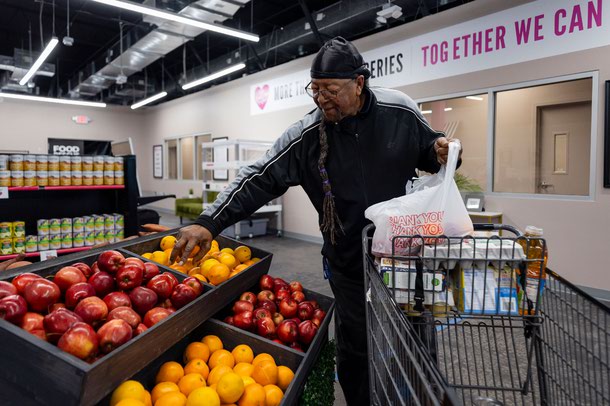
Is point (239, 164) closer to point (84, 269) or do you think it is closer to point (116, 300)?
point (84, 269)

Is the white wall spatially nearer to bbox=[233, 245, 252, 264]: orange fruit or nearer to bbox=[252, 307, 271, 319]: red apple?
bbox=[233, 245, 252, 264]: orange fruit

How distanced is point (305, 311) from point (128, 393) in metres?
0.76

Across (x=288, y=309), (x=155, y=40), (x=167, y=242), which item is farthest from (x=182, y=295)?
(x=155, y=40)

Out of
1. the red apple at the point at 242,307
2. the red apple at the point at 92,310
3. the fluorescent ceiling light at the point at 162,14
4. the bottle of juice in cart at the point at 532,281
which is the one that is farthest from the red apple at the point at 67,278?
the fluorescent ceiling light at the point at 162,14

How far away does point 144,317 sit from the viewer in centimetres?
127

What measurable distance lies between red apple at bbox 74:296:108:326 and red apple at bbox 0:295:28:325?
128 mm

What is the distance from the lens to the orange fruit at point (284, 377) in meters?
1.33

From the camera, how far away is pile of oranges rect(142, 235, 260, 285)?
167 centimetres

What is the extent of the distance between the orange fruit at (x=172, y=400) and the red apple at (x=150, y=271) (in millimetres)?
417

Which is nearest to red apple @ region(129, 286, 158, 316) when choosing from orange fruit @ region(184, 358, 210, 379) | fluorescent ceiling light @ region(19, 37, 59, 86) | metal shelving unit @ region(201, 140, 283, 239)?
orange fruit @ region(184, 358, 210, 379)

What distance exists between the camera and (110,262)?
1.40 m

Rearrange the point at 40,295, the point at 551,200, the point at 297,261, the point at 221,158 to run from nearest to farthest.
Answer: the point at 40,295
the point at 551,200
the point at 297,261
the point at 221,158

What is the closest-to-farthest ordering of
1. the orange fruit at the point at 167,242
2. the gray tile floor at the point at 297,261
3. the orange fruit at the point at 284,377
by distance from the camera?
the orange fruit at the point at 284,377
the orange fruit at the point at 167,242
the gray tile floor at the point at 297,261

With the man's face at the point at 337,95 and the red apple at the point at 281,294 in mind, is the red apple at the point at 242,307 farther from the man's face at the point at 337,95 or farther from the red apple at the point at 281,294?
the man's face at the point at 337,95
